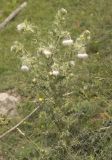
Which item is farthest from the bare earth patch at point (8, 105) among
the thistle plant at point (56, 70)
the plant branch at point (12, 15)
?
the plant branch at point (12, 15)

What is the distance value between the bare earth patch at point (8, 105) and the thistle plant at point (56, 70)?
1749mm

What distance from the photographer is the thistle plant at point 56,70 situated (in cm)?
744

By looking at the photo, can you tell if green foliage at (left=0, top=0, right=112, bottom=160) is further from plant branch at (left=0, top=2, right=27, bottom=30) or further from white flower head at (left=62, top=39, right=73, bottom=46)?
plant branch at (left=0, top=2, right=27, bottom=30)

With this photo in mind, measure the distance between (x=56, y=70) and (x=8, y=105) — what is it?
2.58 m

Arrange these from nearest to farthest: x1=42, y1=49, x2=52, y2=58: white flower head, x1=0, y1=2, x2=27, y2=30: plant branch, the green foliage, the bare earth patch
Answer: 1. x1=42, y1=49, x2=52, y2=58: white flower head
2. the green foliage
3. the bare earth patch
4. x1=0, y1=2, x2=27, y2=30: plant branch

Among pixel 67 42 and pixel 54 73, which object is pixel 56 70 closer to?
pixel 54 73

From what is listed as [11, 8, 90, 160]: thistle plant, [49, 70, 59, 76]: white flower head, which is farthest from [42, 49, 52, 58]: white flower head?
[49, 70, 59, 76]: white flower head

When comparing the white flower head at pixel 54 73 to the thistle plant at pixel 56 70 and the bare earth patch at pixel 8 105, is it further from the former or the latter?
the bare earth patch at pixel 8 105

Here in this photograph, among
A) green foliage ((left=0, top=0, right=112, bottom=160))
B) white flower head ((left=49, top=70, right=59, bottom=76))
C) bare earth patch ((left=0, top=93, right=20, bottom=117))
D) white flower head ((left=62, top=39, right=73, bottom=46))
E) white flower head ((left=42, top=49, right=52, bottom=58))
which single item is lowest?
bare earth patch ((left=0, top=93, right=20, bottom=117))

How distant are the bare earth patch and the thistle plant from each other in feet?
5.74

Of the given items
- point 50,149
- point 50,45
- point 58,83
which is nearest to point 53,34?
point 50,45

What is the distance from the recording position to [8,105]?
9781 mm

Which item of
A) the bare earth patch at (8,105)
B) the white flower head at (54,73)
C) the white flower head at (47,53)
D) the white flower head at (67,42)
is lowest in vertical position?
the bare earth patch at (8,105)

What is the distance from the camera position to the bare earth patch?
963 centimetres
